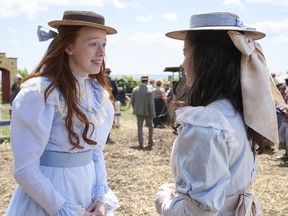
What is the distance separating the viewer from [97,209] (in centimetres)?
214

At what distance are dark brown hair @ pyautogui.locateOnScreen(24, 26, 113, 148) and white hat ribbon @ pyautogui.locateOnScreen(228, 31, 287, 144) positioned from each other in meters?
0.84

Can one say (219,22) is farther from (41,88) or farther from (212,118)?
(41,88)

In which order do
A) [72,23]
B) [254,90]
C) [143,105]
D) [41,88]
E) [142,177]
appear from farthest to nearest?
[143,105] → [142,177] → [72,23] → [41,88] → [254,90]

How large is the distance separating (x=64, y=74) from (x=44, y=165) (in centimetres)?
47

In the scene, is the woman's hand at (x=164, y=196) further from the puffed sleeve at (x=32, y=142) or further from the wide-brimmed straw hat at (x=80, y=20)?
the wide-brimmed straw hat at (x=80, y=20)

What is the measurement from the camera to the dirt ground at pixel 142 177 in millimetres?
4926

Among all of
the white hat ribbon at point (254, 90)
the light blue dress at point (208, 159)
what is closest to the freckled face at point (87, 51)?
the light blue dress at point (208, 159)

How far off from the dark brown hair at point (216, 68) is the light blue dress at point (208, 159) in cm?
5

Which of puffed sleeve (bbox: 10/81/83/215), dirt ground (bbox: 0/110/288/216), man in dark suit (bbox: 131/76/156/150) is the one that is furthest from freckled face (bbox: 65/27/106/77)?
man in dark suit (bbox: 131/76/156/150)

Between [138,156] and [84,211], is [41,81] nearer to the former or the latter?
Answer: [84,211]

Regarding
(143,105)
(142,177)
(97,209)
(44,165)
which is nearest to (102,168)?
(97,209)

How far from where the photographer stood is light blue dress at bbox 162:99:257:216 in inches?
59.9

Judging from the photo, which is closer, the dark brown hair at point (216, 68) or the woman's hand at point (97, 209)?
the dark brown hair at point (216, 68)

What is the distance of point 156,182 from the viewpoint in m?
6.02
